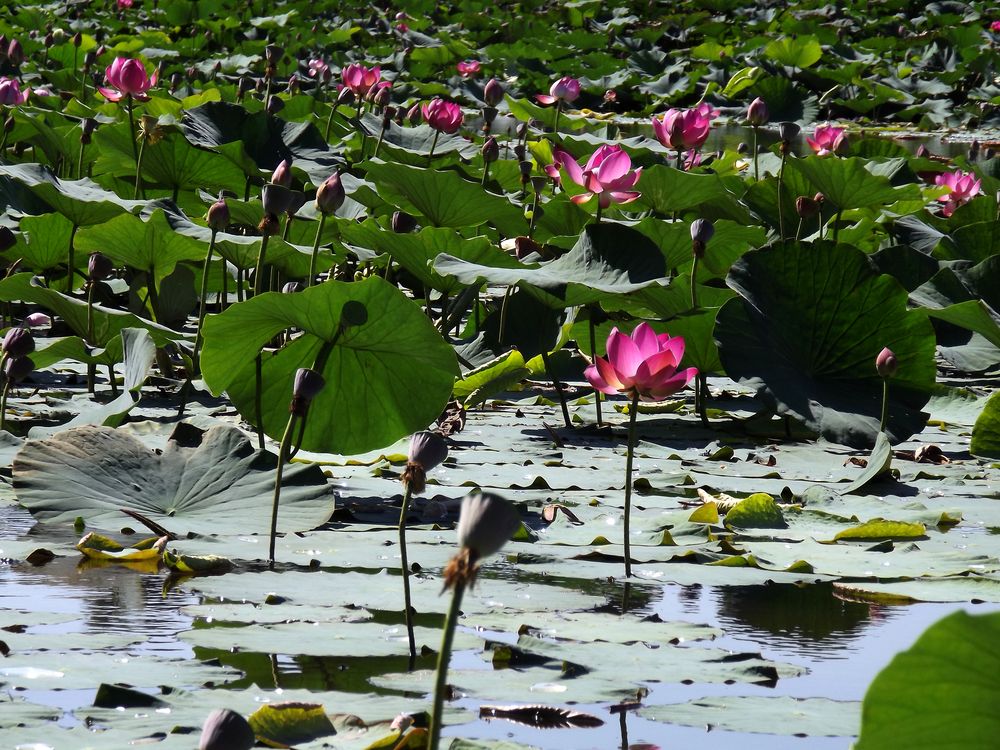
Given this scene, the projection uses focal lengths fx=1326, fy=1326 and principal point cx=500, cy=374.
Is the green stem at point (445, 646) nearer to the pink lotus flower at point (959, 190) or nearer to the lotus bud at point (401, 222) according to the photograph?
the lotus bud at point (401, 222)

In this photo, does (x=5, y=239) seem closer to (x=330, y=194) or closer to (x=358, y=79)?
(x=330, y=194)

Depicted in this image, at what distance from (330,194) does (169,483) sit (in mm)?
690

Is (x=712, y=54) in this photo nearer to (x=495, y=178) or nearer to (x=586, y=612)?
(x=495, y=178)

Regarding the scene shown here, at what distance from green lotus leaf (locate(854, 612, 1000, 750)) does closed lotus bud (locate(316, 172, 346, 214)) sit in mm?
1786

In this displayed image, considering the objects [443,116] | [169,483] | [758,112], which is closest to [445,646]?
[169,483]

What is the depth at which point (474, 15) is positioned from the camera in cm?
1452

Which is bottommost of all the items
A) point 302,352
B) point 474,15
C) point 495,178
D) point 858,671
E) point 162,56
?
point 858,671

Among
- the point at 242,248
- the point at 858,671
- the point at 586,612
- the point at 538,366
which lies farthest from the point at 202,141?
the point at 858,671

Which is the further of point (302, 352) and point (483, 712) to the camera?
point (302, 352)

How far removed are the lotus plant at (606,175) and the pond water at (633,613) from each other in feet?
4.33

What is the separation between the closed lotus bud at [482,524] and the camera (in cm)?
77

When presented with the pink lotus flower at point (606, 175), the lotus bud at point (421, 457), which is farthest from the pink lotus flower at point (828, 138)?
the lotus bud at point (421, 457)

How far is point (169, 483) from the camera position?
1.97 metres

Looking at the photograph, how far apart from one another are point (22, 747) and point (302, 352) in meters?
1.19
